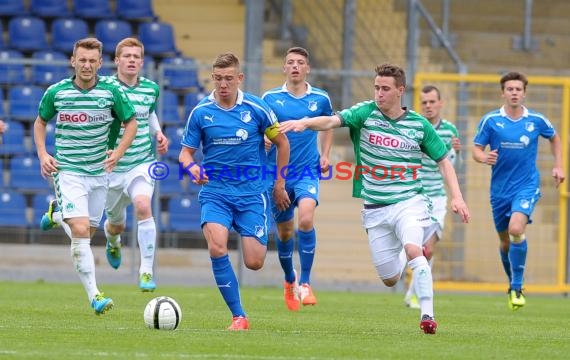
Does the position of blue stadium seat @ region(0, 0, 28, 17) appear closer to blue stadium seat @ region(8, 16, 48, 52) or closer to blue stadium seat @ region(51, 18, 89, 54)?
blue stadium seat @ region(8, 16, 48, 52)

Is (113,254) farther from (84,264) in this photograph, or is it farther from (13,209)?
(13,209)

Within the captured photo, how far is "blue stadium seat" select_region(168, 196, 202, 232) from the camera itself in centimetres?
1828

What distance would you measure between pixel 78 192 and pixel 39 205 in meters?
7.31

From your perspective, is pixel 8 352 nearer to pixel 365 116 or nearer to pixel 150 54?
pixel 365 116

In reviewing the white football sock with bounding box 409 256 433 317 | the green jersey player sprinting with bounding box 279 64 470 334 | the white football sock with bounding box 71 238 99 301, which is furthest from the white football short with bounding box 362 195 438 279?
the white football sock with bounding box 71 238 99 301

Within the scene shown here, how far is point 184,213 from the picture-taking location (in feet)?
60.2

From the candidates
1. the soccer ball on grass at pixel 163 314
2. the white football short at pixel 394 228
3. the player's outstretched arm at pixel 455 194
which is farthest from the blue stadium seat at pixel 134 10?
the soccer ball on grass at pixel 163 314

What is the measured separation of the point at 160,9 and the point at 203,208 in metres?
12.3

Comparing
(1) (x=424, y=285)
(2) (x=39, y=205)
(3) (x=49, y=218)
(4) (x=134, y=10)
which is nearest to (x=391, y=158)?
(1) (x=424, y=285)

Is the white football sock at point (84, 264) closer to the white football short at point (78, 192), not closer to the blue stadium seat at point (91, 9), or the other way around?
the white football short at point (78, 192)

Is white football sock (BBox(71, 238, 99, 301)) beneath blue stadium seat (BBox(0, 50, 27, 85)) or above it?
beneath

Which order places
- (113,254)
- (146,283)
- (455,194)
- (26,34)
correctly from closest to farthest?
(455,194) < (146,283) < (113,254) < (26,34)

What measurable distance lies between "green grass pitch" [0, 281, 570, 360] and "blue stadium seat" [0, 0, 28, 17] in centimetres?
652

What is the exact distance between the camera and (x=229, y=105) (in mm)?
10094
